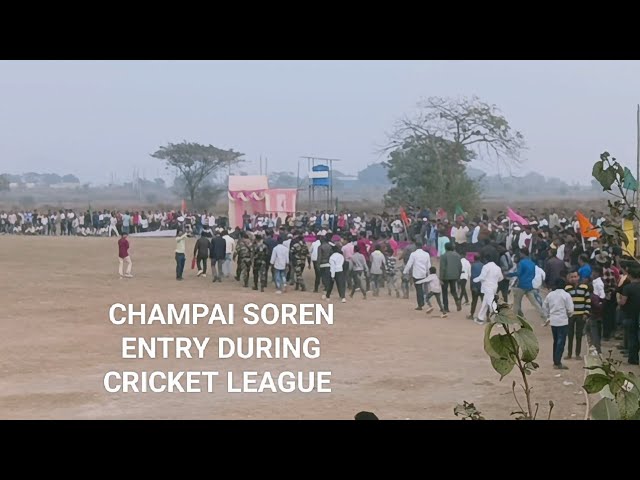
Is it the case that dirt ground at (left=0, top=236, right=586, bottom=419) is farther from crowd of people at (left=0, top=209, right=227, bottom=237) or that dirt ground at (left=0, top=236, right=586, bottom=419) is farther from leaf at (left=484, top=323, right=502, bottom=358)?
crowd of people at (left=0, top=209, right=227, bottom=237)

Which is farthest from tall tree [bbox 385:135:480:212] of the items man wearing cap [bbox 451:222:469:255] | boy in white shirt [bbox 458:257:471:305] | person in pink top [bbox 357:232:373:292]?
boy in white shirt [bbox 458:257:471:305]

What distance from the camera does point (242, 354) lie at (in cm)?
945

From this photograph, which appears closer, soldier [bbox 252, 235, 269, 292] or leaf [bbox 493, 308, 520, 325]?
leaf [bbox 493, 308, 520, 325]

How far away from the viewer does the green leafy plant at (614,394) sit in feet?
6.26

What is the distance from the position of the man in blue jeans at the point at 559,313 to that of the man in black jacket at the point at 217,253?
22.2 ft

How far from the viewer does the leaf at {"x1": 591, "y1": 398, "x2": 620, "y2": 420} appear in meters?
1.90

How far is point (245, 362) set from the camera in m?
9.09

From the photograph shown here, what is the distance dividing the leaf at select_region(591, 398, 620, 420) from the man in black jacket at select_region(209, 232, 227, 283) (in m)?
12.0

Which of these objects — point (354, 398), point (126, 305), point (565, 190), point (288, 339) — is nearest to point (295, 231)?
point (126, 305)

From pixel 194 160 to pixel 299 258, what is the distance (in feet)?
23.6

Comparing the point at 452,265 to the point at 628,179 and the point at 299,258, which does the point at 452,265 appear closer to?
the point at 299,258

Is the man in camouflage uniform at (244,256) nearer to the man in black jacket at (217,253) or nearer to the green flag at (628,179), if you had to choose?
the man in black jacket at (217,253)

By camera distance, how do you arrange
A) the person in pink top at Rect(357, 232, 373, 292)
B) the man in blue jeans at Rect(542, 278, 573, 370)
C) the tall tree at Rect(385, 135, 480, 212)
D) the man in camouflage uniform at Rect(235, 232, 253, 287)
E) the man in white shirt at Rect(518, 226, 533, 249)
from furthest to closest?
the tall tree at Rect(385, 135, 480, 212)
the man in white shirt at Rect(518, 226, 533, 249)
the man in camouflage uniform at Rect(235, 232, 253, 287)
the person in pink top at Rect(357, 232, 373, 292)
the man in blue jeans at Rect(542, 278, 573, 370)

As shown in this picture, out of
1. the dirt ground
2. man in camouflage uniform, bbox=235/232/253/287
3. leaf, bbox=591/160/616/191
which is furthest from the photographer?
man in camouflage uniform, bbox=235/232/253/287
